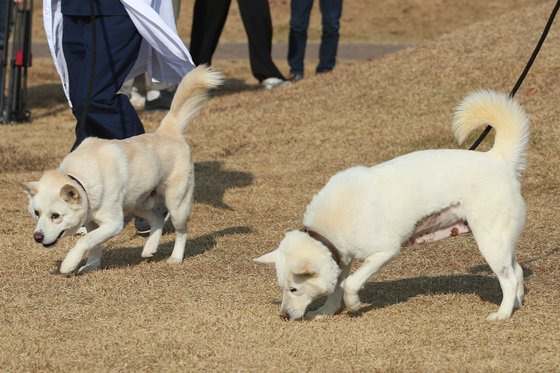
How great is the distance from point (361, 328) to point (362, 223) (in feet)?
1.63

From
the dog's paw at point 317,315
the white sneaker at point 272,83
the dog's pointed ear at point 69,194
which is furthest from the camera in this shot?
the white sneaker at point 272,83

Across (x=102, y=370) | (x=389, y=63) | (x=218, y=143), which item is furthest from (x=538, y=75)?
(x=102, y=370)

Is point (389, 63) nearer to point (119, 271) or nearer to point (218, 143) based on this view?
point (218, 143)

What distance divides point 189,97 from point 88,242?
3.89 feet

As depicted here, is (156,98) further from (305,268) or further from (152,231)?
(305,268)

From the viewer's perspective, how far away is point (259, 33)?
1220 cm

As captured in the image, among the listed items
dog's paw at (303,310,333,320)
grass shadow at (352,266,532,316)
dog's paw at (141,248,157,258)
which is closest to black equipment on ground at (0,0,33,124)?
dog's paw at (141,248,157,258)

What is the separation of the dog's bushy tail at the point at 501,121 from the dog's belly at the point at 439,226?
36cm

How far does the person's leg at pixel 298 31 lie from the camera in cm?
1242

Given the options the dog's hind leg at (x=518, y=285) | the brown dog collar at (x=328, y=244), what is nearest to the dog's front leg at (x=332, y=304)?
the brown dog collar at (x=328, y=244)

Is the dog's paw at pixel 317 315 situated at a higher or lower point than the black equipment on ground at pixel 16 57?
higher

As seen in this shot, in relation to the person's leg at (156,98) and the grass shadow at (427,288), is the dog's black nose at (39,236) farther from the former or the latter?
the person's leg at (156,98)

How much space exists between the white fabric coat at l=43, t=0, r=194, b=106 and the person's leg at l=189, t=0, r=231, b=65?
492 centimetres

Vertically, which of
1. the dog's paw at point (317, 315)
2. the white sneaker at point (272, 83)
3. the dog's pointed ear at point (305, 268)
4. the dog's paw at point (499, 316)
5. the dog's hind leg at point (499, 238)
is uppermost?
the dog's hind leg at point (499, 238)
